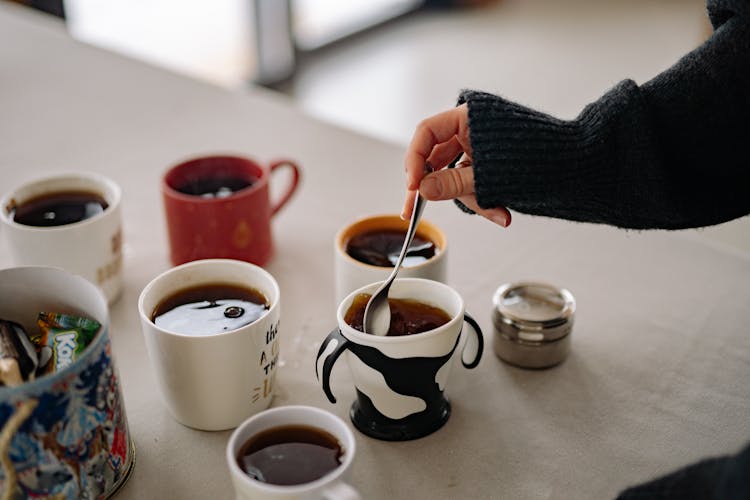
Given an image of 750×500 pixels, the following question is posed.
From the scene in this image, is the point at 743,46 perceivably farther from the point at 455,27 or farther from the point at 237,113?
the point at 455,27

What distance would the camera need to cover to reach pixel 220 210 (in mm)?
972

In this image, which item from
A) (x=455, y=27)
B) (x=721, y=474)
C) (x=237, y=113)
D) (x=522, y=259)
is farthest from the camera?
(x=455, y=27)

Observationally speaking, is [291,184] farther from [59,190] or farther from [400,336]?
[400,336]

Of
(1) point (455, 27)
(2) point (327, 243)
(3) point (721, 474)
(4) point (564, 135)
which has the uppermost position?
(4) point (564, 135)

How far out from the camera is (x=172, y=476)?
74 centimetres

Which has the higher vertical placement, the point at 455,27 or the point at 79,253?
the point at 79,253

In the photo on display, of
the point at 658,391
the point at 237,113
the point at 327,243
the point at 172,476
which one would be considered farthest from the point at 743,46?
the point at 237,113

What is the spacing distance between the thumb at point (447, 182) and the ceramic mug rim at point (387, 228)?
0.08 m

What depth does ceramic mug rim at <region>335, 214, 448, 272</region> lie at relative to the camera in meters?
0.86

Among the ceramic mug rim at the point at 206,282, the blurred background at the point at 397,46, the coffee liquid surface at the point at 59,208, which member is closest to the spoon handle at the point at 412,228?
the ceramic mug rim at the point at 206,282

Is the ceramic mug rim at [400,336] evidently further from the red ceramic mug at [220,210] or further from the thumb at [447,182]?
the red ceramic mug at [220,210]

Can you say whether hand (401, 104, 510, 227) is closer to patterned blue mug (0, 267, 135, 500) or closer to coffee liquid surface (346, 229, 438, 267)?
coffee liquid surface (346, 229, 438, 267)

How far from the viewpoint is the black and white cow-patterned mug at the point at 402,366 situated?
723 millimetres

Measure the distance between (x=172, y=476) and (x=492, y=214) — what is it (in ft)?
1.25
